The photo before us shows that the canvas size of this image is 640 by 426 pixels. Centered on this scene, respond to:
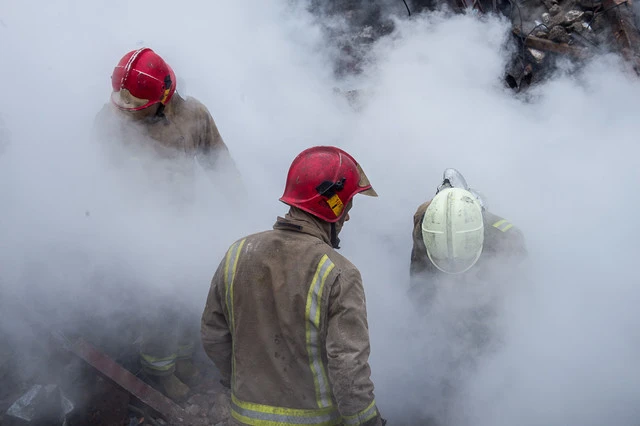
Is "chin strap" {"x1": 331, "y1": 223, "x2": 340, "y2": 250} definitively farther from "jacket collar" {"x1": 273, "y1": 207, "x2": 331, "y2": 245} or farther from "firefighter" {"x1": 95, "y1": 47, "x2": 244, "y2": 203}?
"firefighter" {"x1": 95, "y1": 47, "x2": 244, "y2": 203}

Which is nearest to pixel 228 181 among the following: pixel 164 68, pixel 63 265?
pixel 164 68

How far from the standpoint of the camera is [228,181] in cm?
343

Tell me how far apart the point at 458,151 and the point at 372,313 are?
153cm

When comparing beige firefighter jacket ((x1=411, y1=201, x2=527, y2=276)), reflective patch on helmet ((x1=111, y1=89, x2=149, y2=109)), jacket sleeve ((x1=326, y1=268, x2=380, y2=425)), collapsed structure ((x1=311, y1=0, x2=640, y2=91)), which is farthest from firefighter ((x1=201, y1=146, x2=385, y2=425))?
collapsed structure ((x1=311, y1=0, x2=640, y2=91))

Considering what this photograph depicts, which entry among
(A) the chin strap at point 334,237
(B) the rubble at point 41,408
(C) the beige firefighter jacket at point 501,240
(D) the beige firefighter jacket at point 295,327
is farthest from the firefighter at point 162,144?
(C) the beige firefighter jacket at point 501,240

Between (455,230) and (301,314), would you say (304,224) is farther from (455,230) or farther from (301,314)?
(455,230)

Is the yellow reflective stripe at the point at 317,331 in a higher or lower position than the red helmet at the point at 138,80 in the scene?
lower

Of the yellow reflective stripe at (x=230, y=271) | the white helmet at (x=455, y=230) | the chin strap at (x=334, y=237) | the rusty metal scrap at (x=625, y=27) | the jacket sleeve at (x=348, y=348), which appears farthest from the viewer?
the rusty metal scrap at (x=625, y=27)

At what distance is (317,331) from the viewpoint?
78.2 inches

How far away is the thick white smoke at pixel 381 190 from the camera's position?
3.24 meters

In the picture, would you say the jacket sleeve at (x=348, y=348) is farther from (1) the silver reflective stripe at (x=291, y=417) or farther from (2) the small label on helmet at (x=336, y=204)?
(2) the small label on helmet at (x=336, y=204)

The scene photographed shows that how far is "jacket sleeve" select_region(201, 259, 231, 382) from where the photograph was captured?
217 centimetres

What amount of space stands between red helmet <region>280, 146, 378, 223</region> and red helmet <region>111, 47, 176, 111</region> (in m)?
1.20

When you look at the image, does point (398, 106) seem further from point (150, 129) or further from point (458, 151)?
point (150, 129)
